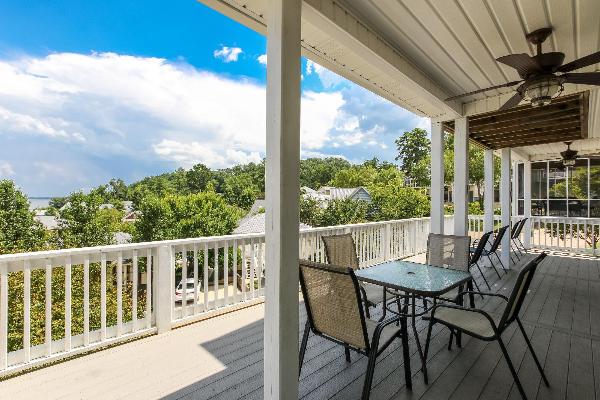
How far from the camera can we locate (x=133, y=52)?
205 feet

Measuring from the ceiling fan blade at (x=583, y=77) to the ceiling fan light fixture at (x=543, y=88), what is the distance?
6 cm

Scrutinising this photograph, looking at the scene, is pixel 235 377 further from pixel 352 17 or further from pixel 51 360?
pixel 352 17

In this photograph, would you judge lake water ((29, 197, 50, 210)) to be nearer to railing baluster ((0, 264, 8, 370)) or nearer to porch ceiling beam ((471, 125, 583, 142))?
railing baluster ((0, 264, 8, 370))

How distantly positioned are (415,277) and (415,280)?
0.11 meters

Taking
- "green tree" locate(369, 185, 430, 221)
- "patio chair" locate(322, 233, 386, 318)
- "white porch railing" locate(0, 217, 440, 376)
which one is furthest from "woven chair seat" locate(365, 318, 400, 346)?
"green tree" locate(369, 185, 430, 221)

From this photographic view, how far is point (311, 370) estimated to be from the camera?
246cm

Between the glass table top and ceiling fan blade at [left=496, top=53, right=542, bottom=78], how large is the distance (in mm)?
1821

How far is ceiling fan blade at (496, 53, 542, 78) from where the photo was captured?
2512 millimetres

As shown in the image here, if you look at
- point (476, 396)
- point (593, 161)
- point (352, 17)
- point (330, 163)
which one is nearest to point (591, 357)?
point (476, 396)

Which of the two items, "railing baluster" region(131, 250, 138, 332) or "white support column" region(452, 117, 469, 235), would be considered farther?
"white support column" region(452, 117, 469, 235)

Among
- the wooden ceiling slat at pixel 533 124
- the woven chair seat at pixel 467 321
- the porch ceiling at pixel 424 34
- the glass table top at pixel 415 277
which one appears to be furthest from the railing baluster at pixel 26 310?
the wooden ceiling slat at pixel 533 124

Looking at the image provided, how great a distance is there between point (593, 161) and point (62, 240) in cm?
3715

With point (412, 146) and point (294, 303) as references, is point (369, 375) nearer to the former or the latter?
point (294, 303)

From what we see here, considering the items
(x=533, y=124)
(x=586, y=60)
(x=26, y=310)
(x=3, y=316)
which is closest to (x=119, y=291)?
(x=26, y=310)
